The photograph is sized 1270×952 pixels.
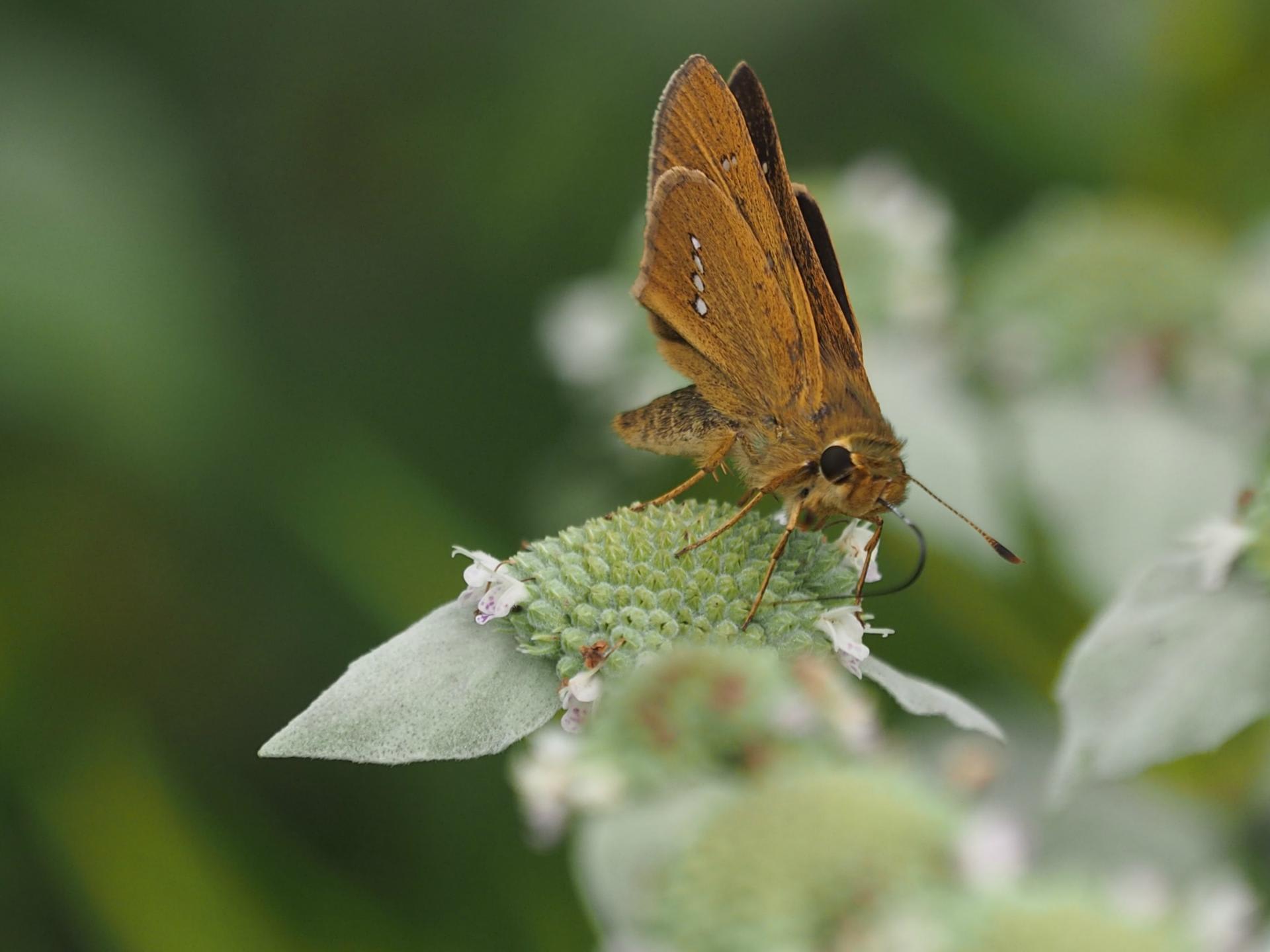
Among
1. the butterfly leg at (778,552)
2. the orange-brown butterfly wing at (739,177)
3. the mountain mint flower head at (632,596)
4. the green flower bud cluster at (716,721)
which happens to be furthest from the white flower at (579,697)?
the orange-brown butterfly wing at (739,177)

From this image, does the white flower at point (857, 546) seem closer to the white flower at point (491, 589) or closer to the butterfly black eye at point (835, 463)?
the butterfly black eye at point (835, 463)

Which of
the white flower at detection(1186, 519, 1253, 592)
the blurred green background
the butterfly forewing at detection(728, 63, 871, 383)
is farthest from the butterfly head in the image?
the blurred green background

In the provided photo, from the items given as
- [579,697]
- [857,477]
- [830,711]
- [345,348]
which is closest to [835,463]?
[857,477]

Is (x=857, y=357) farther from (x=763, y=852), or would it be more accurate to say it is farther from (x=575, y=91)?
(x=575, y=91)

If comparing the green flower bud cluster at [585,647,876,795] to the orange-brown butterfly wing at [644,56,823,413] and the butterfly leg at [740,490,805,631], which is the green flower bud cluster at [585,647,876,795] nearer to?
the butterfly leg at [740,490,805,631]

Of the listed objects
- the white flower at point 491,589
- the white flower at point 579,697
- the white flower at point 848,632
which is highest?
the white flower at point 491,589

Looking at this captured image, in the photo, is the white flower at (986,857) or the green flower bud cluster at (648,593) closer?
the white flower at (986,857)

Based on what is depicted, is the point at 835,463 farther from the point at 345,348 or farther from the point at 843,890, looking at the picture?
the point at 345,348
